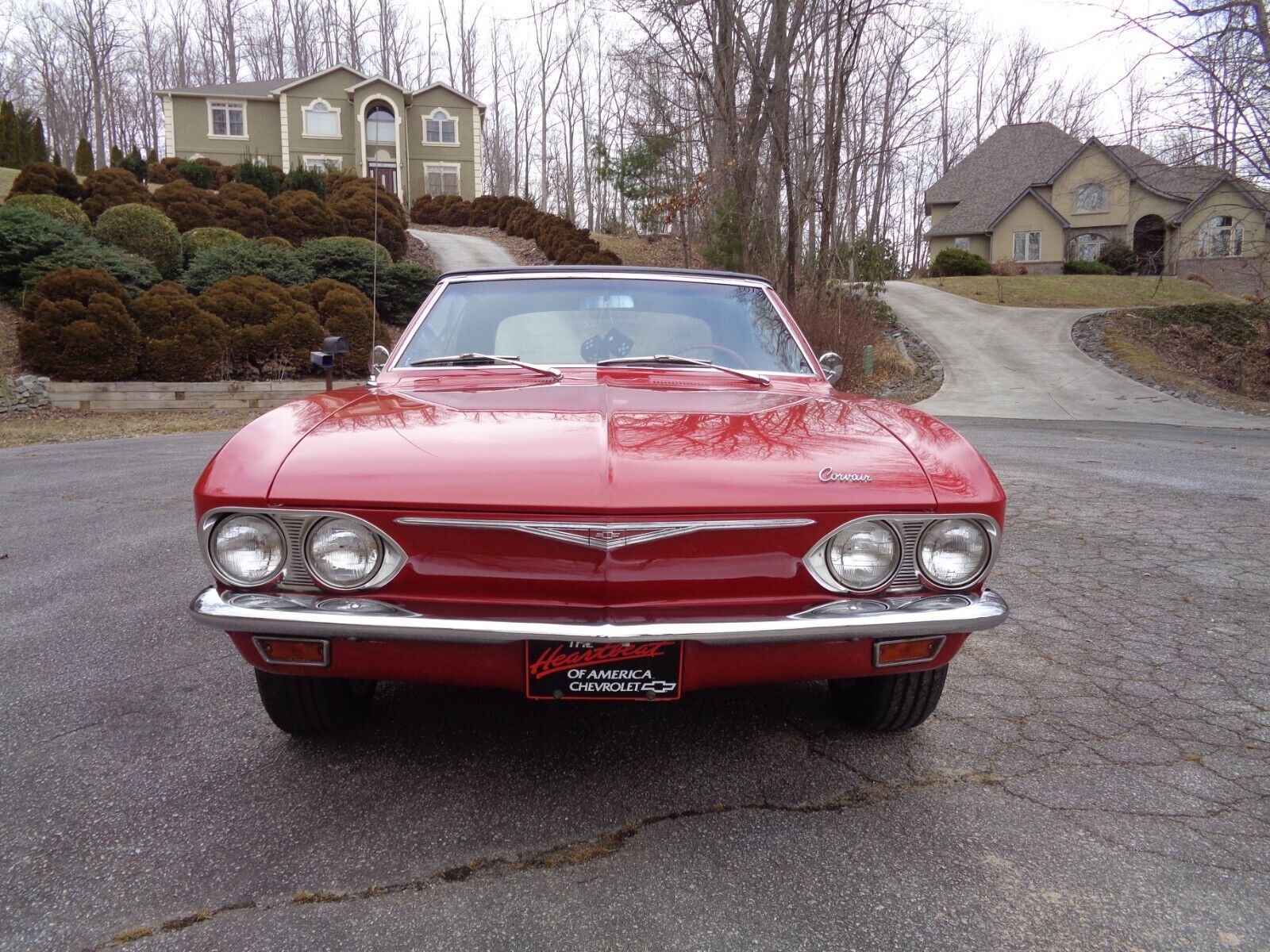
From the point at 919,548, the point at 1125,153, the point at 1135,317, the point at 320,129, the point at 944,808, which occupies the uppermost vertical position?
the point at 320,129

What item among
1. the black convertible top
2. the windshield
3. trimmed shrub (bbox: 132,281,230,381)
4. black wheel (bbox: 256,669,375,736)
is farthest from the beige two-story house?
black wheel (bbox: 256,669,375,736)

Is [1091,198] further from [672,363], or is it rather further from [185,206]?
[672,363]

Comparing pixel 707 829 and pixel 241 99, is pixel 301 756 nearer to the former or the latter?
pixel 707 829

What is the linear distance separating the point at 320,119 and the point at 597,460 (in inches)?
1759

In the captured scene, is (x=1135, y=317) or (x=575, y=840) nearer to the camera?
(x=575, y=840)

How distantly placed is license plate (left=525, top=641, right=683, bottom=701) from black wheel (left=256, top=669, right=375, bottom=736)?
67cm

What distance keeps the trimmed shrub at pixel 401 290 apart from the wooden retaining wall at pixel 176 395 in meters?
4.67

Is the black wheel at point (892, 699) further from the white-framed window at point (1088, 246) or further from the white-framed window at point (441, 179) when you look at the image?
the white-framed window at point (441, 179)

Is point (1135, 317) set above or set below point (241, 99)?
below

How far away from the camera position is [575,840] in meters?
2.06

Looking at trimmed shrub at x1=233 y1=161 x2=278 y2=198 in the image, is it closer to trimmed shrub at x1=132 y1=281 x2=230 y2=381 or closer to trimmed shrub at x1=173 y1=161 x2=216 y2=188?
trimmed shrub at x1=173 y1=161 x2=216 y2=188

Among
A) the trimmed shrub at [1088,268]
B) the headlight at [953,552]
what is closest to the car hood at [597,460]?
the headlight at [953,552]

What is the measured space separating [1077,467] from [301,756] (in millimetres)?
7638

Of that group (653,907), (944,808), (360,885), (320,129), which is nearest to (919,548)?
(944,808)
